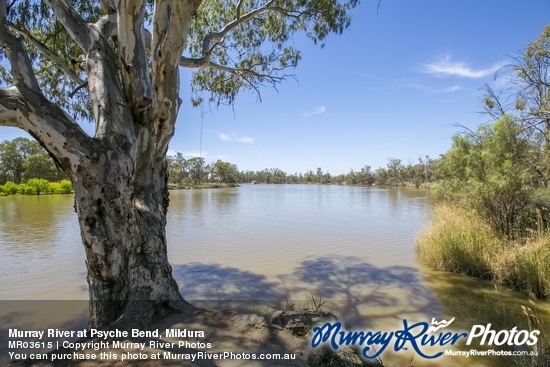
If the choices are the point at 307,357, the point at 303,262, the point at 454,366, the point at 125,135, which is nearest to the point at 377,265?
the point at 303,262

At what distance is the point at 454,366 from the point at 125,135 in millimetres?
3187

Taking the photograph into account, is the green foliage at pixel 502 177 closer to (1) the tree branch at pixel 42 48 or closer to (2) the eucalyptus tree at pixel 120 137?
(2) the eucalyptus tree at pixel 120 137

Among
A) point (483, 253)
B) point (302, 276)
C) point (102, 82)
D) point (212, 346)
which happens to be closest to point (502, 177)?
point (483, 253)

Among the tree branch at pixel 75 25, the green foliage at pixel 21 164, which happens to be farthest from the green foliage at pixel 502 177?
the green foliage at pixel 21 164

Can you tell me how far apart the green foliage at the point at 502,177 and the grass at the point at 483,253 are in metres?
0.27

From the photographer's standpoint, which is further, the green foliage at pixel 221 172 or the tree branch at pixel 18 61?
the green foliage at pixel 221 172

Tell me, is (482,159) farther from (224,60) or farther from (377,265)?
(224,60)

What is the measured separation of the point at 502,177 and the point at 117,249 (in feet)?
16.7

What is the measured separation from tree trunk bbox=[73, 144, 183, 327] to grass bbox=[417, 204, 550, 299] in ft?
14.0

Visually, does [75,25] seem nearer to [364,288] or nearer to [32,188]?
[364,288]

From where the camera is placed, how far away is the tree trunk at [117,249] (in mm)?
2084

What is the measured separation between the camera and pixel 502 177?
4.57 metres

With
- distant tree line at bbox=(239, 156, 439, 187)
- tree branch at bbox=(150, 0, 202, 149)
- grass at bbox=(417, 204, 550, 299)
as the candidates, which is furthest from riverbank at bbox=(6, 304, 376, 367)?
distant tree line at bbox=(239, 156, 439, 187)

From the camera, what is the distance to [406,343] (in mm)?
2975
